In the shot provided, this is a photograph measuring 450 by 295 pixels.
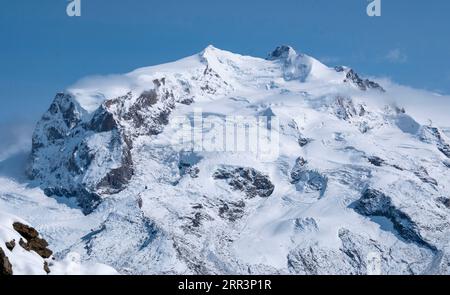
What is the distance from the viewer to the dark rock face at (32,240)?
5713 centimetres

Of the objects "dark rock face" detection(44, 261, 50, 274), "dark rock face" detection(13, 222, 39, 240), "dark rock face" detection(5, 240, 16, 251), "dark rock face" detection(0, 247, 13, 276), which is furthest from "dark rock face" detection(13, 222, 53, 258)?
"dark rock face" detection(0, 247, 13, 276)

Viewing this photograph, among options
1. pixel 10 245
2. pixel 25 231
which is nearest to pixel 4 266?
pixel 10 245

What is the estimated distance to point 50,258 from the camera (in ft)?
187

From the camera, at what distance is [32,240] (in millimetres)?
57719

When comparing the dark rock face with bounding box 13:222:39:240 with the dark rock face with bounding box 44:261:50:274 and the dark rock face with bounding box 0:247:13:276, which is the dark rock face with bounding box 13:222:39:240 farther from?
the dark rock face with bounding box 0:247:13:276

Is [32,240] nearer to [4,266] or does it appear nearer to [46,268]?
[46,268]

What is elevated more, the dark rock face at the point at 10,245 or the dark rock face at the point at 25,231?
the dark rock face at the point at 10,245

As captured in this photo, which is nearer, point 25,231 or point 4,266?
point 4,266

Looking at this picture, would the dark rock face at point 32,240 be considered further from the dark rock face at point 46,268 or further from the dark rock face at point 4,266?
the dark rock face at point 4,266

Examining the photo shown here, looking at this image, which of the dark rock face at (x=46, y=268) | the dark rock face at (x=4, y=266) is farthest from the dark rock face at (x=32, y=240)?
the dark rock face at (x=4, y=266)

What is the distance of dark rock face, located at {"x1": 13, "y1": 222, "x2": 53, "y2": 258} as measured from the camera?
187 ft
